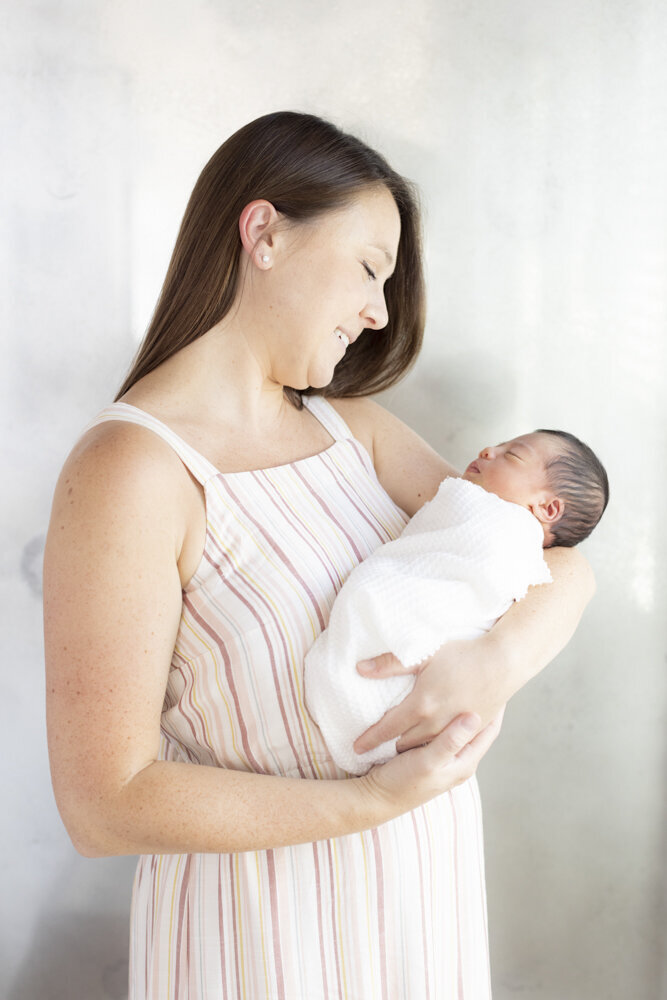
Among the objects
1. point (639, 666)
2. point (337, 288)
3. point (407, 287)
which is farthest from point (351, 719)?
point (639, 666)

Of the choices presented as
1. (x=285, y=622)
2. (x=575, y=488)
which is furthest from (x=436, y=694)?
(x=575, y=488)

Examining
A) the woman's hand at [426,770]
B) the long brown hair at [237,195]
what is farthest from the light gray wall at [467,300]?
the woman's hand at [426,770]

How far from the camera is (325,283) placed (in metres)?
1.20

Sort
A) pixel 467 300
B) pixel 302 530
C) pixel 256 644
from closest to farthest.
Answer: pixel 256 644 < pixel 302 530 < pixel 467 300

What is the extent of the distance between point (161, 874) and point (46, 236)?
111 cm

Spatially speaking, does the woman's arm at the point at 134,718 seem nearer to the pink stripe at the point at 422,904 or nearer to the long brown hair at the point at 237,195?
the pink stripe at the point at 422,904

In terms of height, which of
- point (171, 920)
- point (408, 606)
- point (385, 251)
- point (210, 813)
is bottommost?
point (171, 920)

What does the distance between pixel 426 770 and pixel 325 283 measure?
664 mm

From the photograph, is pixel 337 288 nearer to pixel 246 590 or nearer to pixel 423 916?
pixel 246 590

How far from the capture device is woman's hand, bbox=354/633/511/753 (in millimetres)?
1049

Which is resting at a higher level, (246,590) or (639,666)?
(246,590)

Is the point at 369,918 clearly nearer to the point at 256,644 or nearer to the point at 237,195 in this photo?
the point at 256,644

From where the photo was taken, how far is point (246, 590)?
3.57ft

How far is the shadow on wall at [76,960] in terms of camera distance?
1.69 m
